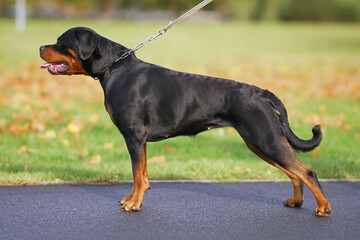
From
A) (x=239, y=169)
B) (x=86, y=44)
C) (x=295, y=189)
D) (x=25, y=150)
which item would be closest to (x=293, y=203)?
(x=295, y=189)

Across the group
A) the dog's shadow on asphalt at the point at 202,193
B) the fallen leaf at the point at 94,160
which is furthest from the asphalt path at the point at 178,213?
the fallen leaf at the point at 94,160

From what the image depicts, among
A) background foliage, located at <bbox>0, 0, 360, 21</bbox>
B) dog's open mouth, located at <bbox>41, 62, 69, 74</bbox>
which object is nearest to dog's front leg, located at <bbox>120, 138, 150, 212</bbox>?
dog's open mouth, located at <bbox>41, 62, 69, 74</bbox>

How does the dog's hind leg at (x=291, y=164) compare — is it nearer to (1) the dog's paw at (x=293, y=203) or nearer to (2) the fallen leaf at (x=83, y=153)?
(1) the dog's paw at (x=293, y=203)

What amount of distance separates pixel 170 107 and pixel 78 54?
0.98 m

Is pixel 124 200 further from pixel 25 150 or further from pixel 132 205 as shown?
pixel 25 150

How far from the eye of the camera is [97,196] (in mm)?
5473

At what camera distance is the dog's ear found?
197 inches

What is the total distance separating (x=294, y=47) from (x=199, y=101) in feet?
74.4

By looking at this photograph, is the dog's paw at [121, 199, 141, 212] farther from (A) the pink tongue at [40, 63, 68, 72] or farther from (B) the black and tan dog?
(A) the pink tongue at [40, 63, 68, 72]

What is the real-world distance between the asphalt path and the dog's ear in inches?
54.8

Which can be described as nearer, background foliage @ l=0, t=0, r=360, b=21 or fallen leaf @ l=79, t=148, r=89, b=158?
fallen leaf @ l=79, t=148, r=89, b=158

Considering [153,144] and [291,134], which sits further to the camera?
[153,144]

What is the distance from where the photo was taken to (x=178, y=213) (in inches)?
194

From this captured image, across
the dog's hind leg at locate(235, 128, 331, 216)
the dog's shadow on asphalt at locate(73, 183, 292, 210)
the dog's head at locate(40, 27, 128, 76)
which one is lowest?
the dog's shadow on asphalt at locate(73, 183, 292, 210)
